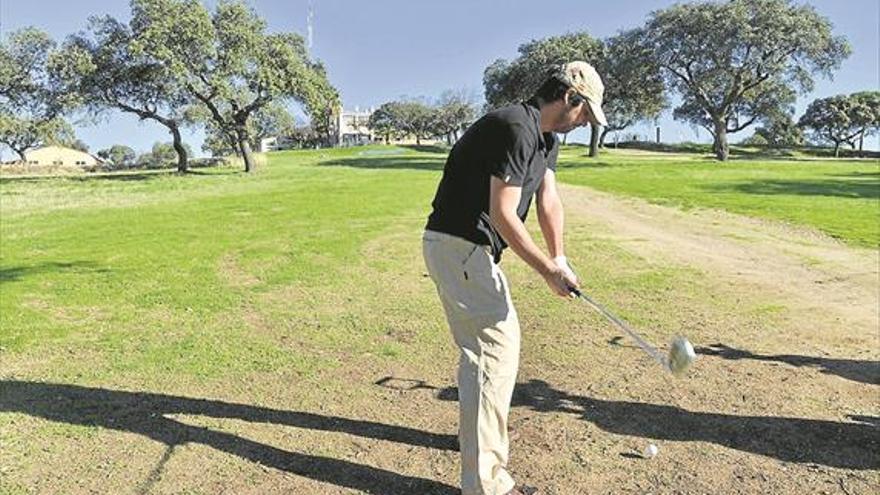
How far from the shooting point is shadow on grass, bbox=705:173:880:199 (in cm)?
2442

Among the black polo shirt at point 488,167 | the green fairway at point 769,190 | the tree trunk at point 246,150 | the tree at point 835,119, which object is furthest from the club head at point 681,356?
the tree at point 835,119

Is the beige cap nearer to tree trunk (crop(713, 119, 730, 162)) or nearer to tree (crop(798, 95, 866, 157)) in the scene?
tree trunk (crop(713, 119, 730, 162))

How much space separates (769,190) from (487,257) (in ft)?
81.7

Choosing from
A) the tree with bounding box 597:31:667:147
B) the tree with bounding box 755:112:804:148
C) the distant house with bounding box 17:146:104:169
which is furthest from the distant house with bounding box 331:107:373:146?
the tree with bounding box 597:31:667:147

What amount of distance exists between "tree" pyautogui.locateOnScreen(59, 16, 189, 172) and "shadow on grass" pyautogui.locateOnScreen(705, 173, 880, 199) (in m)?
30.3

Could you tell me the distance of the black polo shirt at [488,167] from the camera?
3490mm

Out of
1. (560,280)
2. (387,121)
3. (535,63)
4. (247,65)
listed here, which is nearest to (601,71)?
(535,63)

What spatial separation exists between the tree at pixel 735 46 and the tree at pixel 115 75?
30974 mm

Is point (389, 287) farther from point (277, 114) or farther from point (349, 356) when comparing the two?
point (277, 114)

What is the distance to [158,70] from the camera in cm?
3972

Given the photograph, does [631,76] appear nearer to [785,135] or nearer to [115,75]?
[115,75]

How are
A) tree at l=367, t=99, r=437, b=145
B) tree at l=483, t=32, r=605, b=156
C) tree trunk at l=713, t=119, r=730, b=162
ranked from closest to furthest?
tree trunk at l=713, t=119, r=730, b=162 < tree at l=483, t=32, r=605, b=156 < tree at l=367, t=99, r=437, b=145

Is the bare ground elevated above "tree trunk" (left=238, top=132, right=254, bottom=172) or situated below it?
below

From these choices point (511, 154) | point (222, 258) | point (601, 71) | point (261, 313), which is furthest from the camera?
point (601, 71)
